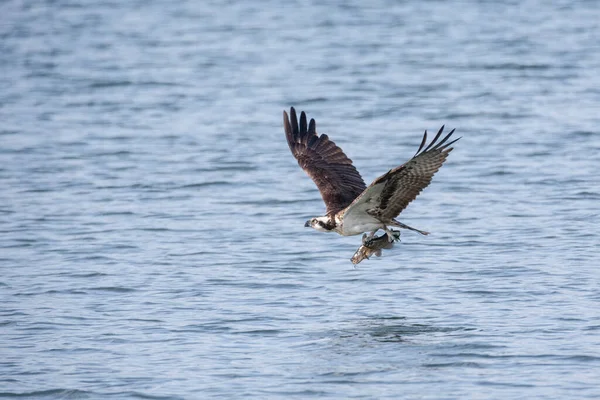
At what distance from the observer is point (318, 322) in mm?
9656

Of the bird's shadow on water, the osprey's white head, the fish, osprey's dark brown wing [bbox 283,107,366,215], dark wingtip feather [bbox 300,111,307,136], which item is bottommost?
the bird's shadow on water

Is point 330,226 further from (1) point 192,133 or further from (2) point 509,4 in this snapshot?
(2) point 509,4

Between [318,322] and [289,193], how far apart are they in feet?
16.6

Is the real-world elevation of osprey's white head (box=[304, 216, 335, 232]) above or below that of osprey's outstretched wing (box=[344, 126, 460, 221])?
below

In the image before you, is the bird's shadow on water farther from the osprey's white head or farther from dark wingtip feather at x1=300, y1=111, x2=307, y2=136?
dark wingtip feather at x1=300, y1=111, x2=307, y2=136

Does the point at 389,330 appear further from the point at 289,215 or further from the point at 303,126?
the point at 289,215

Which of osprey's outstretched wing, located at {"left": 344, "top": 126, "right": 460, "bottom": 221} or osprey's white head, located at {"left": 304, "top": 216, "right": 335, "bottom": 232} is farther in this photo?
osprey's white head, located at {"left": 304, "top": 216, "right": 335, "bottom": 232}

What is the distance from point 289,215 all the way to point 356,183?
2578mm

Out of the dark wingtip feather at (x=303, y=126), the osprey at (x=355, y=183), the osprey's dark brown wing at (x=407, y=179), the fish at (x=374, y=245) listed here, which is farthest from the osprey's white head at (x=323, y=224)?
the dark wingtip feather at (x=303, y=126)

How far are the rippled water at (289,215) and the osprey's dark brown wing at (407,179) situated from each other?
95cm

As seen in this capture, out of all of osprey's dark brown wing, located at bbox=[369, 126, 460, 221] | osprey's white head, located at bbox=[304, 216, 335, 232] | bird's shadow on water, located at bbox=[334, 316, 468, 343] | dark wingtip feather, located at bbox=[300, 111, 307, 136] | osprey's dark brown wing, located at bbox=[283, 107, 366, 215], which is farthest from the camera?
dark wingtip feather, located at bbox=[300, 111, 307, 136]

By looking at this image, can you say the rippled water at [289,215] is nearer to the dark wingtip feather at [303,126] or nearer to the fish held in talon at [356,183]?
the fish held in talon at [356,183]

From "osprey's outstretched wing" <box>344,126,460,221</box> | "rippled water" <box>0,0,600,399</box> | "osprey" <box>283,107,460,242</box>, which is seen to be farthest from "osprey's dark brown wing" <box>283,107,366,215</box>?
"osprey's outstretched wing" <box>344,126,460,221</box>

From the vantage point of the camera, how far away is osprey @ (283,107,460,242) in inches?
349
